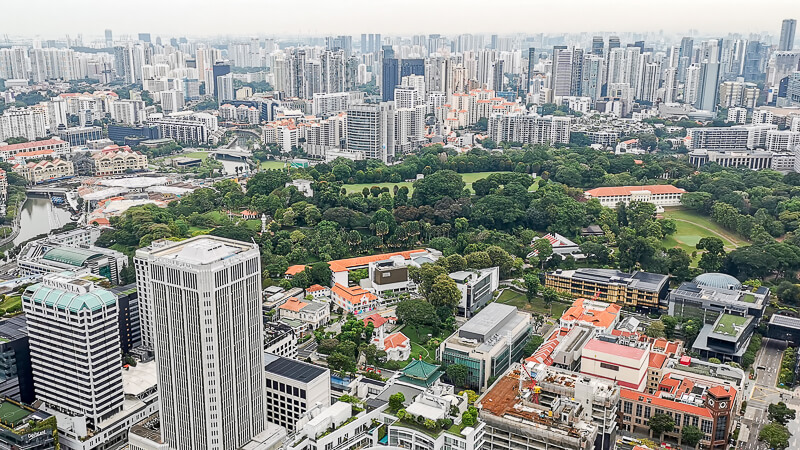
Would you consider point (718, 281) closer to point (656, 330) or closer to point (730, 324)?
point (730, 324)

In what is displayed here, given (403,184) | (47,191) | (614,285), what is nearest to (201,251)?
(614,285)

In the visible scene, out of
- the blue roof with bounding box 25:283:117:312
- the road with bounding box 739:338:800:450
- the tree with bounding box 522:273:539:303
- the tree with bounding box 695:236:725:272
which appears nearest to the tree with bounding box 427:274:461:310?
the tree with bounding box 522:273:539:303

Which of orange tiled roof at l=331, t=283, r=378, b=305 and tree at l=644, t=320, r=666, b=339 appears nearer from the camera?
tree at l=644, t=320, r=666, b=339

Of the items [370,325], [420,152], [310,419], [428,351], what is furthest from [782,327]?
[420,152]

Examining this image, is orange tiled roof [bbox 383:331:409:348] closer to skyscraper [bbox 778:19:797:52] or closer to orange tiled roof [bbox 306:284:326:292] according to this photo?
orange tiled roof [bbox 306:284:326:292]

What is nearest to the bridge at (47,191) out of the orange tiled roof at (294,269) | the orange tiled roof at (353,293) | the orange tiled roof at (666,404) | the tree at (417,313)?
the orange tiled roof at (294,269)

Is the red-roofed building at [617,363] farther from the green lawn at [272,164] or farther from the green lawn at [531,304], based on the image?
the green lawn at [272,164]
